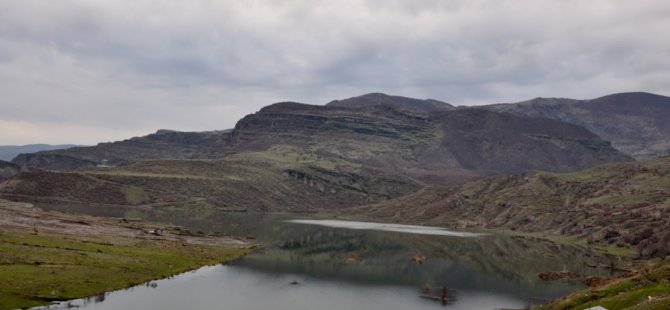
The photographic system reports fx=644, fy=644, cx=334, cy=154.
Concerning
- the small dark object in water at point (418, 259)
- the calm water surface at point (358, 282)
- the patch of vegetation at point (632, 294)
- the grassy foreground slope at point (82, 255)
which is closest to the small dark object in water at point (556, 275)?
the calm water surface at point (358, 282)

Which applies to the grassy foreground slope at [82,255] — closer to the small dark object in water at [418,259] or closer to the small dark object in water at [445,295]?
the small dark object in water at [418,259]

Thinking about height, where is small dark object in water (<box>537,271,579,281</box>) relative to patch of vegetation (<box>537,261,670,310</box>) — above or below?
below

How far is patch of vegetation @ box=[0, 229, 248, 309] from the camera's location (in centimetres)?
8606

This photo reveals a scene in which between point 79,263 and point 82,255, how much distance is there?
28.5ft

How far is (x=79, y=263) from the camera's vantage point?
356 feet

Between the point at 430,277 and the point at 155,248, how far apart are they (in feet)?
202

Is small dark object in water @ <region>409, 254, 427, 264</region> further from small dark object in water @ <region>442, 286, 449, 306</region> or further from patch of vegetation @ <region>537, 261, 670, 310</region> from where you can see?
patch of vegetation @ <region>537, 261, 670, 310</region>

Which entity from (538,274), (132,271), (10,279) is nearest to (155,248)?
(132,271)

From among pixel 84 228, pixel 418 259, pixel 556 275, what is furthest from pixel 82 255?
pixel 556 275

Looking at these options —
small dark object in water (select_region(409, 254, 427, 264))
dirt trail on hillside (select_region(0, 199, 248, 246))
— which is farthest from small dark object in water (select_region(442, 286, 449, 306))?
dirt trail on hillside (select_region(0, 199, 248, 246))

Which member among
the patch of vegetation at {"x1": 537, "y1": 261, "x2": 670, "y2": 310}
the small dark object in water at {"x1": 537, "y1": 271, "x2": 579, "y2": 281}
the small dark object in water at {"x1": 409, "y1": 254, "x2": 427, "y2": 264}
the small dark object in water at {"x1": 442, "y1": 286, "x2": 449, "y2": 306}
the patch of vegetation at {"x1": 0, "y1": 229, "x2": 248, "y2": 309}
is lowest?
the small dark object in water at {"x1": 409, "y1": 254, "x2": 427, "y2": 264}

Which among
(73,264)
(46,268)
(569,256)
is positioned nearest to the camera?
(46,268)

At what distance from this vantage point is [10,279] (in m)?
87.2

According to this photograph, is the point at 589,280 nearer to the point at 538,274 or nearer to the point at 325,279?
the point at 538,274
